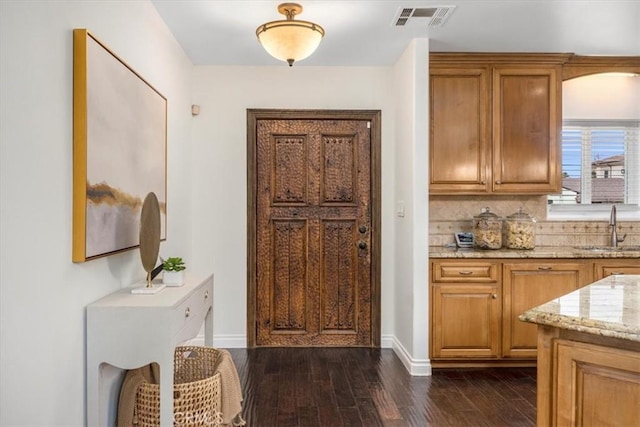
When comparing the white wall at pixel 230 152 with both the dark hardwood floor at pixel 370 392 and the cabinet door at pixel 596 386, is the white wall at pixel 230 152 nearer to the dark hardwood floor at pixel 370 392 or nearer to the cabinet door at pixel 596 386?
the dark hardwood floor at pixel 370 392

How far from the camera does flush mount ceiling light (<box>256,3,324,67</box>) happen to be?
2.68 m

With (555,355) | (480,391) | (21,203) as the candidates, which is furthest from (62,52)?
(480,391)

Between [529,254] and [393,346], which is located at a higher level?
[529,254]

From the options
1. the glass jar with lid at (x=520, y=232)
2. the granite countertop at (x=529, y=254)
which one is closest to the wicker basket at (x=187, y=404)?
the granite countertop at (x=529, y=254)

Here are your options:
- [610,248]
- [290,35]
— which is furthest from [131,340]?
[610,248]

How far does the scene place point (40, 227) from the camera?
1607mm

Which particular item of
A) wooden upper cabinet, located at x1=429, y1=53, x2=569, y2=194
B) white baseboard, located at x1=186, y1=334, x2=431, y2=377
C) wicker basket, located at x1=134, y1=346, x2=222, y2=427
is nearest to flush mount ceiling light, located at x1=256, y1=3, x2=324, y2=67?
wooden upper cabinet, located at x1=429, y1=53, x2=569, y2=194

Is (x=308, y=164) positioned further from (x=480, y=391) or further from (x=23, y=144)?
(x=23, y=144)

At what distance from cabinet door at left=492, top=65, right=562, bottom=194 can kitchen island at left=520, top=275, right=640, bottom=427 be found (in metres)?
2.30

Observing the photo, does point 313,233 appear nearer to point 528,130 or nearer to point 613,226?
point 528,130

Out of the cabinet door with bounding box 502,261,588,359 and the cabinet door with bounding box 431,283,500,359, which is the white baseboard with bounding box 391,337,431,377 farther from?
the cabinet door with bounding box 502,261,588,359

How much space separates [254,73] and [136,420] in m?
2.97

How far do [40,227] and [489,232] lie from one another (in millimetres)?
3230

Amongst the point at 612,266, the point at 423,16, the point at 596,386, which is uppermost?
the point at 423,16
